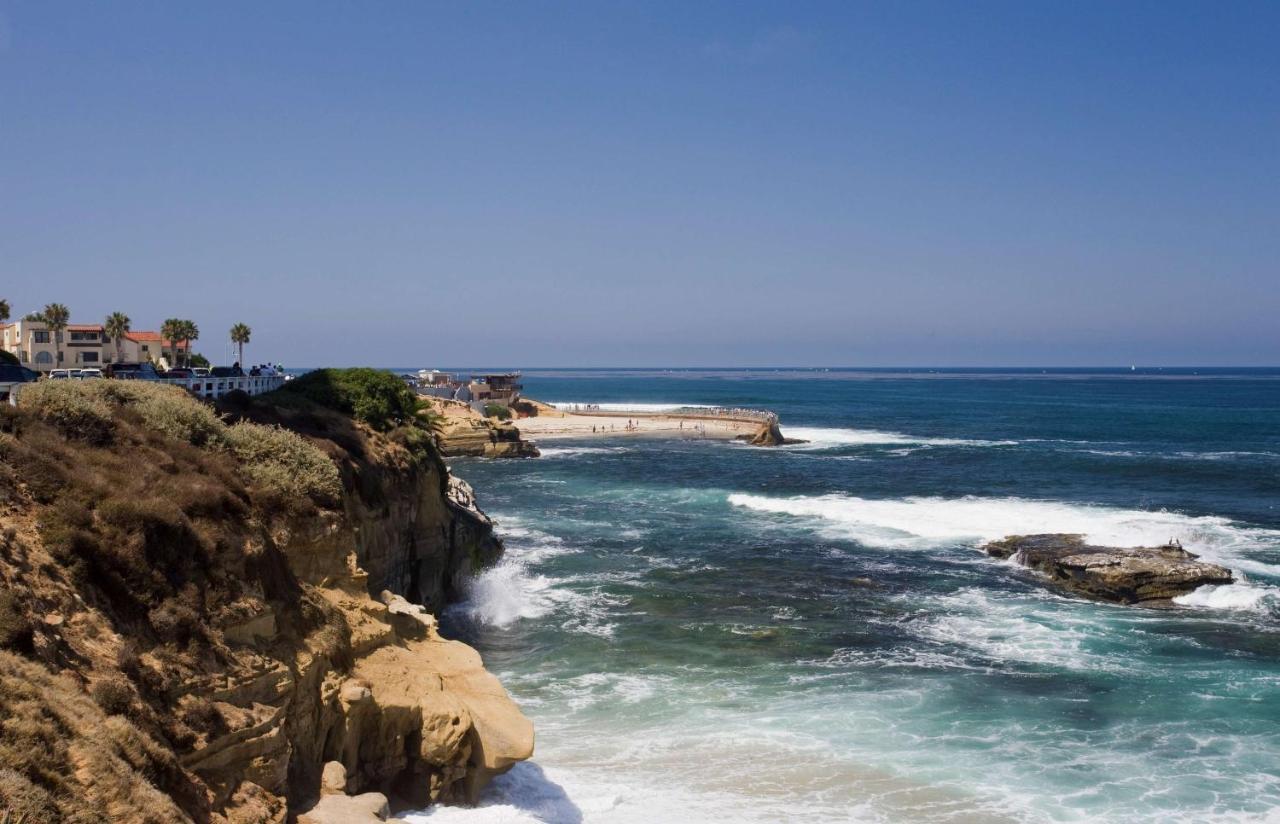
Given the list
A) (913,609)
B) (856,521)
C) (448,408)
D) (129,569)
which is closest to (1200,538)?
(856,521)

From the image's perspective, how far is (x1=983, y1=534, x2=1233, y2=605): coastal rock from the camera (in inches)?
1190

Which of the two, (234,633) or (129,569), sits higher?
(129,569)

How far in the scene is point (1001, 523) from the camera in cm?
4366

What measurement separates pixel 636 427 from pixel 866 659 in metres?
72.2

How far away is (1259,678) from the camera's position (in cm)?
2256

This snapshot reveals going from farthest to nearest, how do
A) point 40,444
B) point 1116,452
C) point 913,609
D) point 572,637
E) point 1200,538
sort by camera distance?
1. point 1116,452
2. point 1200,538
3. point 913,609
4. point 572,637
5. point 40,444

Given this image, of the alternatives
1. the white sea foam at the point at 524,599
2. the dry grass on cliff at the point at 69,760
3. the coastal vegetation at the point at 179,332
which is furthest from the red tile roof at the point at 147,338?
the dry grass on cliff at the point at 69,760

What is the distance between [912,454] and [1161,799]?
199 ft

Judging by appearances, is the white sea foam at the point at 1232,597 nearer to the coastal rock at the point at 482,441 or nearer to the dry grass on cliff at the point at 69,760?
the dry grass on cliff at the point at 69,760

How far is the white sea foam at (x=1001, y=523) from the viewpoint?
38562 mm

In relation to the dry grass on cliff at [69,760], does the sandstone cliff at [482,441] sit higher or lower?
lower

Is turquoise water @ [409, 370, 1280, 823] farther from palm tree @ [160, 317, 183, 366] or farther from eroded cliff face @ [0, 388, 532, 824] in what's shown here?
palm tree @ [160, 317, 183, 366]

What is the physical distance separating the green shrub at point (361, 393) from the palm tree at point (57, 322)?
27288 mm

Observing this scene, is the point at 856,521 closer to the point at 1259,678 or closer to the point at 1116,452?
the point at 1259,678
